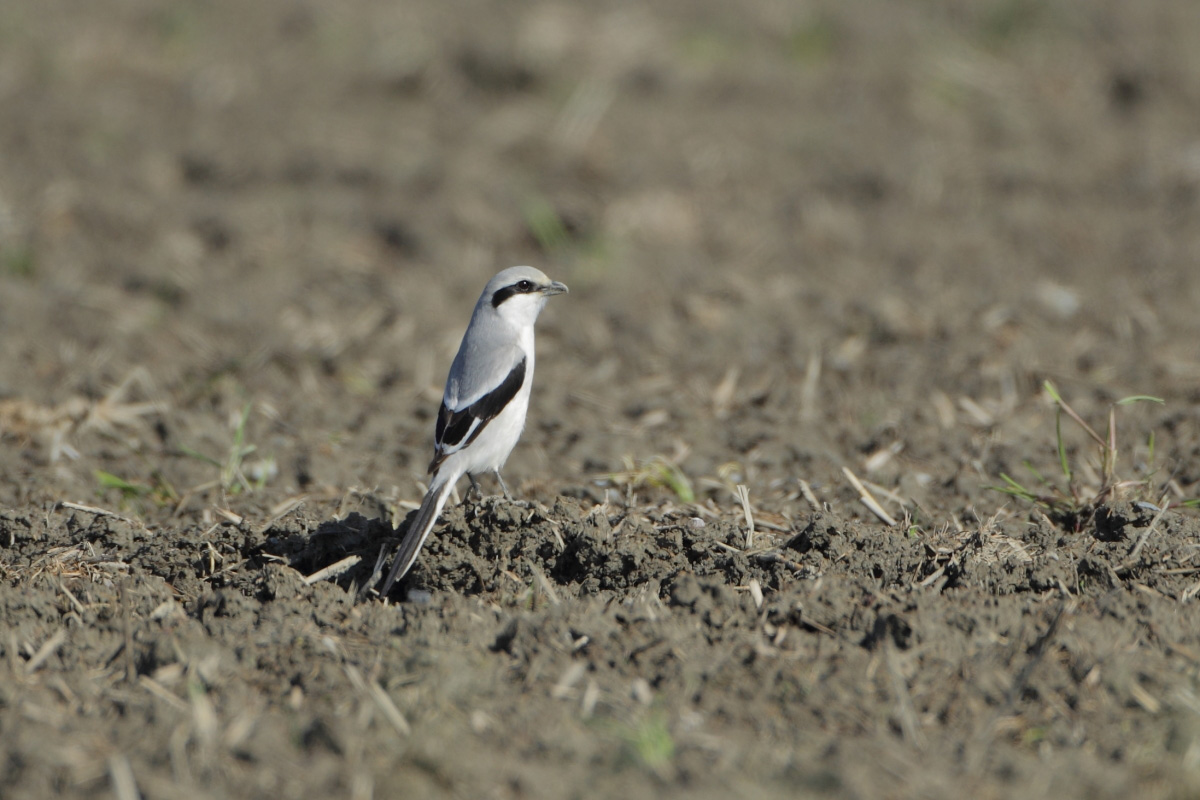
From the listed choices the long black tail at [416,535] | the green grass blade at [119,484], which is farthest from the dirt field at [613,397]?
the long black tail at [416,535]

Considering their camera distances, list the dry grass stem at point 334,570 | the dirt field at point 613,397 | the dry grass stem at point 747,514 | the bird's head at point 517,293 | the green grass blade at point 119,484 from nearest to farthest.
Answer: the dirt field at point 613,397 < the dry grass stem at point 334,570 < the dry grass stem at point 747,514 < the green grass blade at point 119,484 < the bird's head at point 517,293

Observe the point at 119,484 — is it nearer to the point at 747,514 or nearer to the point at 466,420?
the point at 466,420

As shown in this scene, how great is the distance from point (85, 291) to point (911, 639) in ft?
20.7

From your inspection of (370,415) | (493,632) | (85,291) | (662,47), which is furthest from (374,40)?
(493,632)

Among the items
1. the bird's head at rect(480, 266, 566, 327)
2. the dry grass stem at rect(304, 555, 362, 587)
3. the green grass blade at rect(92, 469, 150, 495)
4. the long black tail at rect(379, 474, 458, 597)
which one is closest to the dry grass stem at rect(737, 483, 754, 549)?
the long black tail at rect(379, 474, 458, 597)

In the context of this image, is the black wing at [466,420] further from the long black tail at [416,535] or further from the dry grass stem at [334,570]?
the dry grass stem at [334,570]

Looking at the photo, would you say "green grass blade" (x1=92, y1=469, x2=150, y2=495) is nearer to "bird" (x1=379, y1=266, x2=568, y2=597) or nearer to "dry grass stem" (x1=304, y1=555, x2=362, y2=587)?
"dry grass stem" (x1=304, y1=555, x2=362, y2=587)

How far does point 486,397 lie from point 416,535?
869mm

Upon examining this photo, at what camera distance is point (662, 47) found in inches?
453

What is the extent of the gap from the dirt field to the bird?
0.19m

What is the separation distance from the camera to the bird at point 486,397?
4.64 meters

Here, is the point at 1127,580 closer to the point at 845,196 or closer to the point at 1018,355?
the point at 1018,355

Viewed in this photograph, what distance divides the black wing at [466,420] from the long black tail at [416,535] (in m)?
0.27

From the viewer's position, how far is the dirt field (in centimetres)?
348
